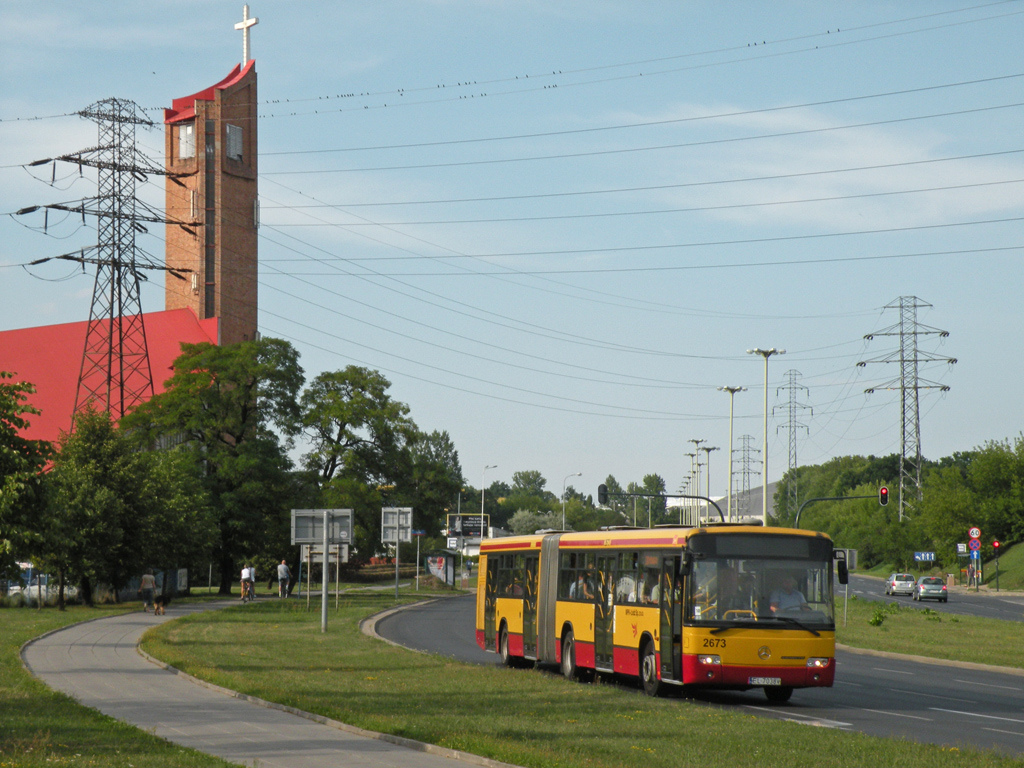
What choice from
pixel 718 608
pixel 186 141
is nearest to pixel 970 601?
pixel 718 608

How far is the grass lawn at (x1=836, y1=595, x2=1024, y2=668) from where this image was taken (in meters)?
28.5

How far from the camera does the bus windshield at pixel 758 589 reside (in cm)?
1797

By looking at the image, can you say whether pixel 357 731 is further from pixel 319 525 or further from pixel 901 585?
pixel 901 585

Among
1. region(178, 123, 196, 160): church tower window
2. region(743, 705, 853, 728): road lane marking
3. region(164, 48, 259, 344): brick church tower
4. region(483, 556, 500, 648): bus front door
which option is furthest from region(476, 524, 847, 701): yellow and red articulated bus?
region(178, 123, 196, 160): church tower window

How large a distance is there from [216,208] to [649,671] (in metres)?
67.9

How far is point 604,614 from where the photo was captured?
68.5 ft

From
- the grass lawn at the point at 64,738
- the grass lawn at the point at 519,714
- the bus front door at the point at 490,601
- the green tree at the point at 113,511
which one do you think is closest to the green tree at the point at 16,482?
the grass lawn at the point at 64,738

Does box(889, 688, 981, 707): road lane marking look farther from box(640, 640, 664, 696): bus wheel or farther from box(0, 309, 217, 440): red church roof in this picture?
box(0, 309, 217, 440): red church roof

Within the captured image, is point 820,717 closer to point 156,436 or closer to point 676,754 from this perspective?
point 676,754

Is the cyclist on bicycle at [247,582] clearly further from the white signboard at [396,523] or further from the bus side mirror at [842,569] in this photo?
the bus side mirror at [842,569]

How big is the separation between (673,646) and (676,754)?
21.5ft

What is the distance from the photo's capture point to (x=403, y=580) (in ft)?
294

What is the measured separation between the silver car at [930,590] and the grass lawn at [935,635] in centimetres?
1542

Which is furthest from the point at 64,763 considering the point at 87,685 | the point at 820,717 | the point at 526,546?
the point at 526,546
